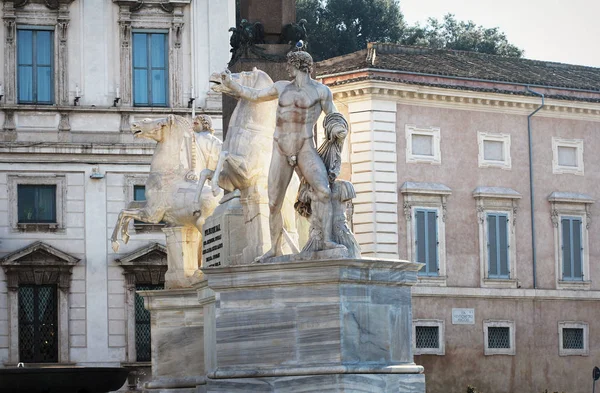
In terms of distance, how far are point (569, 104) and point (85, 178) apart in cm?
1363

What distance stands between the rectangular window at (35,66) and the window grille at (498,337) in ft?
41.8

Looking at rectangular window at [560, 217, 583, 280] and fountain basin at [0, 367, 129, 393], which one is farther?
rectangular window at [560, 217, 583, 280]

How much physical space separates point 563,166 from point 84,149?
13.5 m

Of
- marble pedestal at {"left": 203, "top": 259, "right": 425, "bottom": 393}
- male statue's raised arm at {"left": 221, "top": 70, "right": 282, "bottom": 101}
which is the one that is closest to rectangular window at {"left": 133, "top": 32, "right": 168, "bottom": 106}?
male statue's raised arm at {"left": 221, "top": 70, "right": 282, "bottom": 101}

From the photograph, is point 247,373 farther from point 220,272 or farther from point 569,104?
point 569,104

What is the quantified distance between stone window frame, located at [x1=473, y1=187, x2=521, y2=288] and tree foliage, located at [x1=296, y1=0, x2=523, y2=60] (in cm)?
1702

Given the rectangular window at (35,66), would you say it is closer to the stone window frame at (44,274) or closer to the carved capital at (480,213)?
the stone window frame at (44,274)

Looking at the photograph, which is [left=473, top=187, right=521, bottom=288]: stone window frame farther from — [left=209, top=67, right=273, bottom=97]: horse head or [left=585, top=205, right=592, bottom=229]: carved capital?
[left=209, top=67, right=273, bottom=97]: horse head

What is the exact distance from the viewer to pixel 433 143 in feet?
142

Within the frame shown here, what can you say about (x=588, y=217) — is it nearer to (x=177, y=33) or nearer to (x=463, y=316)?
(x=463, y=316)

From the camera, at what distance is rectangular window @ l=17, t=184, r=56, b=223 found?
131 ft

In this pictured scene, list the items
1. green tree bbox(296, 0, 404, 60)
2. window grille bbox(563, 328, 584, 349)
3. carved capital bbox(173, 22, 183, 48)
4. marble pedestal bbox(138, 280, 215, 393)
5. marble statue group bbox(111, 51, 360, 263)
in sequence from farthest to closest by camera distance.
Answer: green tree bbox(296, 0, 404, 60)
window grille bbox(563, 328, 584, 349)
carved capital bbox(173, 22, 183, 48)
marble pedestal bbox(138, 280, 215, 393)
marble statue group bbox(111, 51, 360, 263)

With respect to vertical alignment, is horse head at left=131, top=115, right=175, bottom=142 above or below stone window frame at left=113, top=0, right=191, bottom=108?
below

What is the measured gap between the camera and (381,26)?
61875 mm
